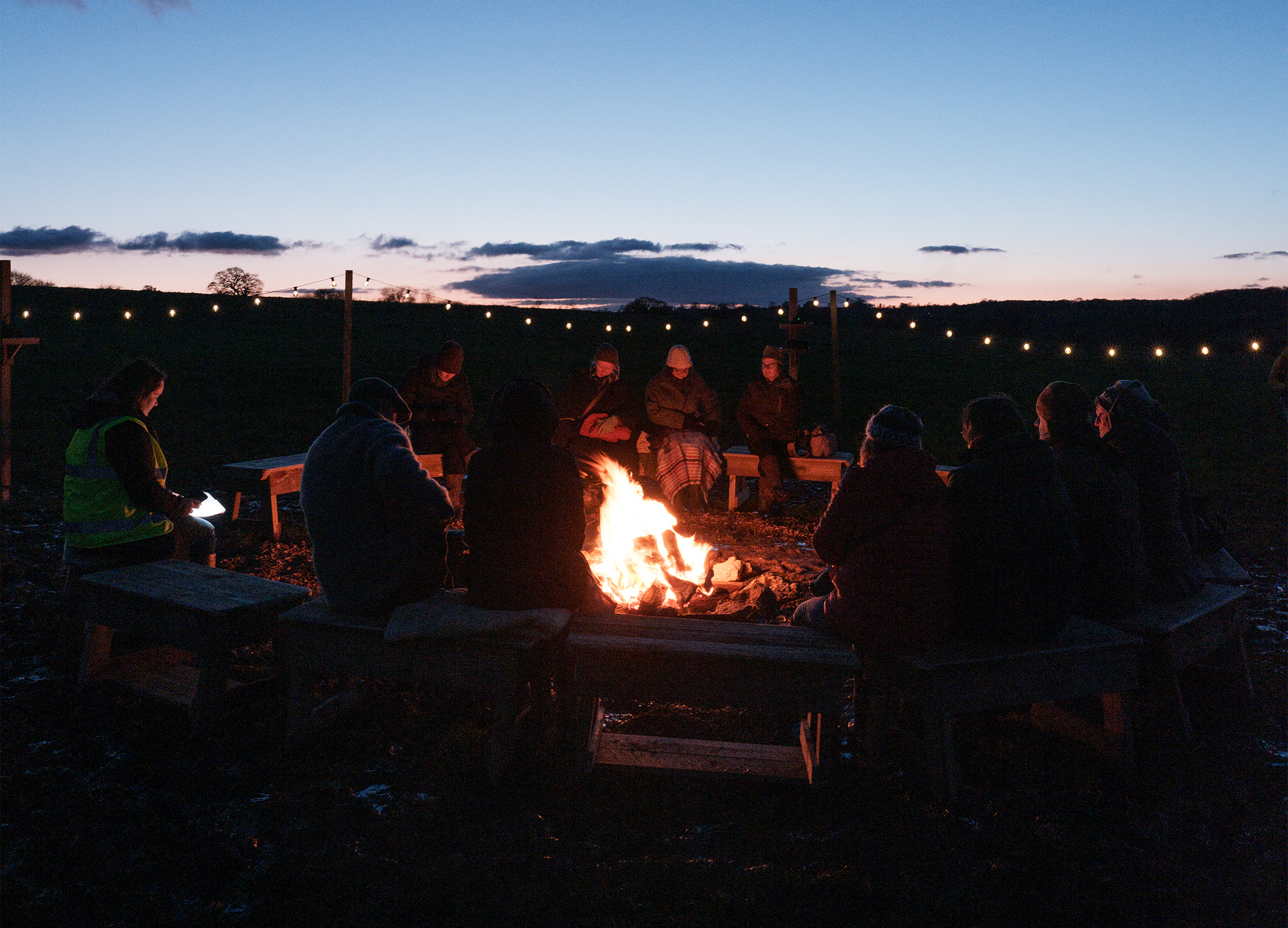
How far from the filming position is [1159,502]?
4.58 m

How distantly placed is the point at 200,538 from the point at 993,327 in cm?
5972

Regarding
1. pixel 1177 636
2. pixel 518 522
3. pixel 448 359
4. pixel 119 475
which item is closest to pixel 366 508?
pixel 518 522

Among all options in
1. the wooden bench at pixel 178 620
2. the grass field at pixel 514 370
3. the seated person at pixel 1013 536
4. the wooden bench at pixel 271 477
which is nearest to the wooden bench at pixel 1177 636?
the seated person at pixel 1013 536

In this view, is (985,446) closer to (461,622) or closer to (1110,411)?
(1110,411)

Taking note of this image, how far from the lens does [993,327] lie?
57.3 meters

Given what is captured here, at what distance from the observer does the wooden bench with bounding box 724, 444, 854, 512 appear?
9734mm

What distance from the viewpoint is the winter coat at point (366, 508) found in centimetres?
386

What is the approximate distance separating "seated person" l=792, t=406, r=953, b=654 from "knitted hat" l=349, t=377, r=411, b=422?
2293 millimetres

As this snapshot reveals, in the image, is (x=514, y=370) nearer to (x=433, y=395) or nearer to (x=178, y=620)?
(x=433, y=395)

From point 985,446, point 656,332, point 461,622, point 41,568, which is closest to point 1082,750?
point 985,446

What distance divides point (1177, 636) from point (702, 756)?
258 cm

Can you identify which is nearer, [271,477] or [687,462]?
[271,477]

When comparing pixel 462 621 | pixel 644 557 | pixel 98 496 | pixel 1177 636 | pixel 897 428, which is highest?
pixel 897 428

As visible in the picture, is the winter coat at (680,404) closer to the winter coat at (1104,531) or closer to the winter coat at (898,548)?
the winter coat at (1104,531)
